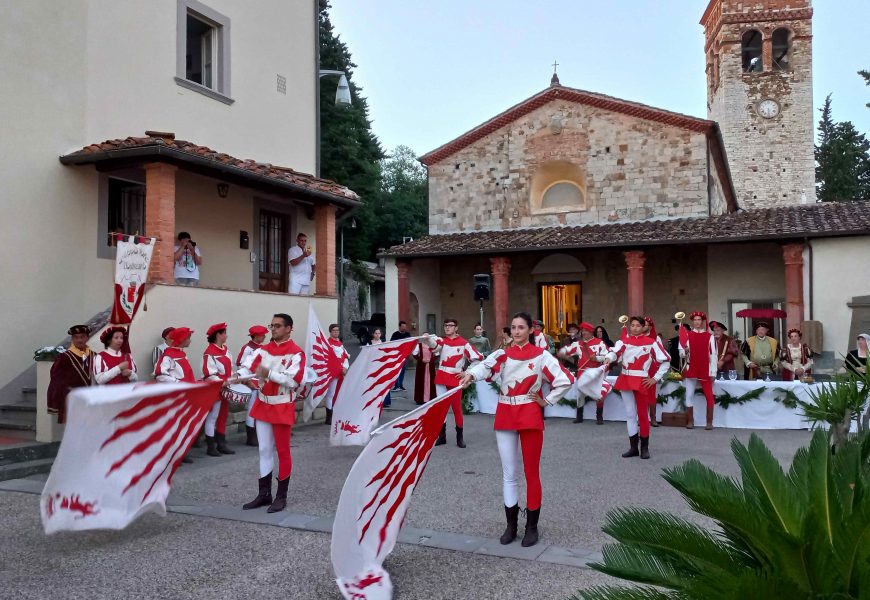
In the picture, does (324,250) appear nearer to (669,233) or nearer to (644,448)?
(644,448)

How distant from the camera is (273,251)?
15.1 metres

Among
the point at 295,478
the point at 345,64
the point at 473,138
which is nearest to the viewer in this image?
the point at 295,478

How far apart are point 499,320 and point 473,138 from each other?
6855mm

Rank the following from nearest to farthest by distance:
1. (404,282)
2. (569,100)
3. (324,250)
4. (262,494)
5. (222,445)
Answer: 1. (262,494)
2. (222,445)
3. (324,250)
4. (404,282)
5. (569,100)

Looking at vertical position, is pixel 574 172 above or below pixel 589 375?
above

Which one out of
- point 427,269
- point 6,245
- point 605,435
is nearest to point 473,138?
point 427,269

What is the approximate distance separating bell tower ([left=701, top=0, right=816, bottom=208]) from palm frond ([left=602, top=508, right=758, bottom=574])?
129 feet

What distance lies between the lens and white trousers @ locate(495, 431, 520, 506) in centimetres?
574

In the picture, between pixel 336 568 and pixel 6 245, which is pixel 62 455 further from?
pixel 6 245

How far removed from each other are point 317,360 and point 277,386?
3.51 meters

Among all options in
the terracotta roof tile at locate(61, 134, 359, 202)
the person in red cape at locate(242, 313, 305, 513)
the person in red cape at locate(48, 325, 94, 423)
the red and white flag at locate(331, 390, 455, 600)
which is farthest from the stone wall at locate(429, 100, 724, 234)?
the red and white flag at locate(331, 390, 455, 600)

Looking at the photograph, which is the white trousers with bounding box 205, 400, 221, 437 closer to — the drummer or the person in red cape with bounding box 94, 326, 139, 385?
the drummer

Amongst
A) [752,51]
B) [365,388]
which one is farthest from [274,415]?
[752,51]

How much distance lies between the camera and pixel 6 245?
10.1m
